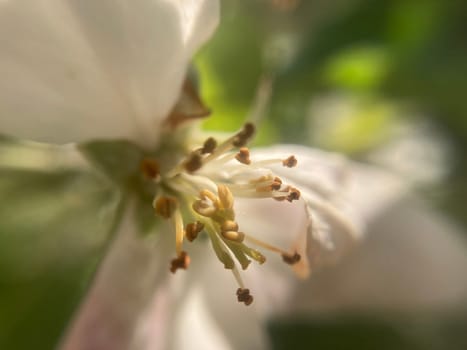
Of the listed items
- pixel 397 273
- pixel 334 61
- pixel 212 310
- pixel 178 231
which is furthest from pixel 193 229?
pixel 334 61

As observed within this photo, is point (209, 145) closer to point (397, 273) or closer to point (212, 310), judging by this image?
point (212, 310)

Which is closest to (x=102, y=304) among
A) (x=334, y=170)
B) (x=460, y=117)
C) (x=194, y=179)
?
(x=194, y=179)

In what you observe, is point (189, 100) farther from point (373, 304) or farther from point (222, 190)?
point (373, 304)

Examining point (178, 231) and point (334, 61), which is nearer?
point (178, 231)

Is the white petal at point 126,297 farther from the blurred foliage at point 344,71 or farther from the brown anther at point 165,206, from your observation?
the blurred foliage at point 344,71

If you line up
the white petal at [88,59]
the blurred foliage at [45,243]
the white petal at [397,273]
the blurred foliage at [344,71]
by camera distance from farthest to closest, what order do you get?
the blurred foliage at [344,71] → the white petal at [397,273] → the blurred foliage at [45,243] → the white petal at [88,59]

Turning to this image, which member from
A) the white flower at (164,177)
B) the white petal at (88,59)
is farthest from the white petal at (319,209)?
the white petal at (88,59)

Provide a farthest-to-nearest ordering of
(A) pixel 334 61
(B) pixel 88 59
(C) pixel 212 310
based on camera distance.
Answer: (A) pixel 334 61, (C) pixel 212 310, (B) pixel 88 59

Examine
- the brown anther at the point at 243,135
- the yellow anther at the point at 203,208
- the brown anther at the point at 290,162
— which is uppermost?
the brown anther at the point at 243,135
